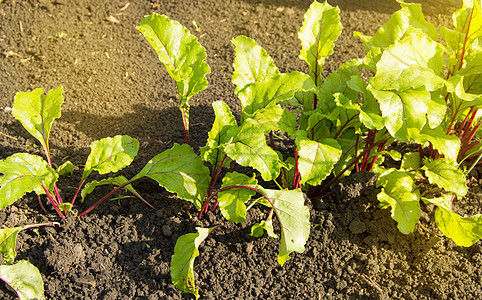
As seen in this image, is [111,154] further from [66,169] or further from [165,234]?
[165,234]

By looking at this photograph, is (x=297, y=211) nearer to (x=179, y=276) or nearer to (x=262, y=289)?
(x=262, y=289)

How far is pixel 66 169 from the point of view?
105 inches

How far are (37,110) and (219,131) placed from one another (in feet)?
3.37

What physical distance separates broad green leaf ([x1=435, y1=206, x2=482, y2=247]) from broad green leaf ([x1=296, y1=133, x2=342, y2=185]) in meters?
0.65

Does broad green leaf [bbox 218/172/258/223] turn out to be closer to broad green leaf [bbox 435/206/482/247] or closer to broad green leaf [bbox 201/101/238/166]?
broad green leaf [bbox 201/101/238/166]

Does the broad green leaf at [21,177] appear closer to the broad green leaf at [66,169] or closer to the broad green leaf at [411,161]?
the broad green leaf at [66,169]

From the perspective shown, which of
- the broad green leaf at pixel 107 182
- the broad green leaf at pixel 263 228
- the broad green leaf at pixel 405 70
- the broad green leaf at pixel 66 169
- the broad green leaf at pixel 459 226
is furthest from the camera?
the broad green leaf at pixel 66 169

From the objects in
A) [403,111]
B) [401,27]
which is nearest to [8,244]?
[403,111]

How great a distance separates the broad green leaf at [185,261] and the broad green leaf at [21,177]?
2.38ft

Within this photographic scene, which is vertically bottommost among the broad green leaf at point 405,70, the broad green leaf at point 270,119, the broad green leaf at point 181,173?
the broad green leaf at point 181,173

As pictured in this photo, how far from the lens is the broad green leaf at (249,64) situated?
2.46m

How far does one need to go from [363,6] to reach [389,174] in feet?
6.52

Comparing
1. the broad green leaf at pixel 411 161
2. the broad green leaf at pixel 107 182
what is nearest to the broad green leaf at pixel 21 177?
the broad green leaf at pixel 107 182

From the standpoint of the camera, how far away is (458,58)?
2.41 m
